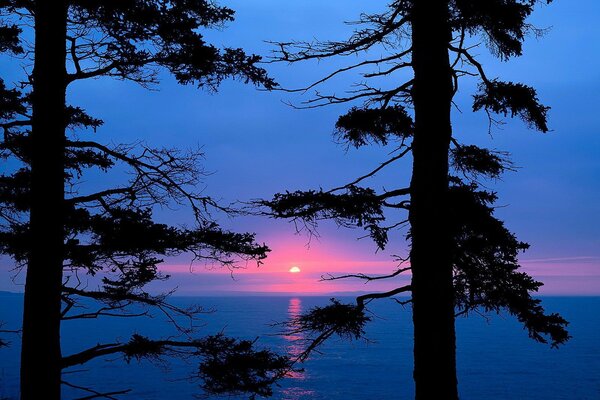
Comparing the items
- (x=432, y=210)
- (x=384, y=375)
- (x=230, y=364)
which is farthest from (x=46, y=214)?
(x=384, y=375)

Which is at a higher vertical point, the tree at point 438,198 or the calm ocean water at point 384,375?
the tree at point 438,198

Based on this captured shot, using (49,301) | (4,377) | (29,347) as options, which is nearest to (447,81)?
(49,301)

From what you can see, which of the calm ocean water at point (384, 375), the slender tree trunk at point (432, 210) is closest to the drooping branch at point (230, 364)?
the slender tree trunk at point (432, 210)

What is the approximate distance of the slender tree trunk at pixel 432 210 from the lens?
18.6ft

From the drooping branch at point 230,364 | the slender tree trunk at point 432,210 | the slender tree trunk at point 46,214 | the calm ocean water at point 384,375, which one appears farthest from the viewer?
the calm ocean water at point 384,375

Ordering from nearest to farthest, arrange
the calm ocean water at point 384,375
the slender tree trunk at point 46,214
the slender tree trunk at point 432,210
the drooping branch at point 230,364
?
the slender tree trunk at point 432,210, the slender tree trunk at point 46,214, the drooping branch at point 230,364, the calm ocean water at point 384,375

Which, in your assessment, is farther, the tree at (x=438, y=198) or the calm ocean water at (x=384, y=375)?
the calm ocean water at (x=384, y=375)

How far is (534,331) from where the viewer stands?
20.9 ft

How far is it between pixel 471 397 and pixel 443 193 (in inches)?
2657

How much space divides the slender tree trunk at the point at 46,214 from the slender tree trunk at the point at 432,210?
399 cm

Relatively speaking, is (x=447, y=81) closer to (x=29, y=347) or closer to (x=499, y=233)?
(x=499, y=233)

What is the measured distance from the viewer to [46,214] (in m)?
6.15

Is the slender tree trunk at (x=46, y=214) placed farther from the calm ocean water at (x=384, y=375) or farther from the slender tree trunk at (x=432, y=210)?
the calm ocean water at (x=384, y=375)

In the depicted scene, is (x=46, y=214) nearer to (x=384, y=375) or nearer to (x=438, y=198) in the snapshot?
(x=438, y=198)
